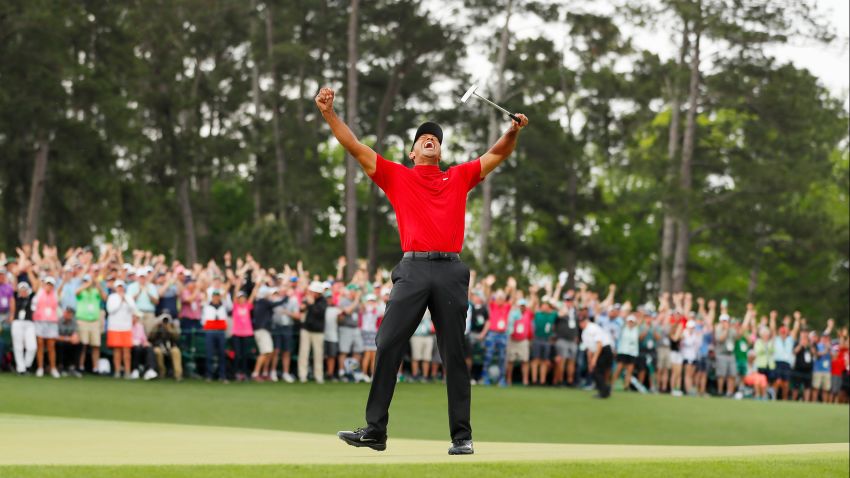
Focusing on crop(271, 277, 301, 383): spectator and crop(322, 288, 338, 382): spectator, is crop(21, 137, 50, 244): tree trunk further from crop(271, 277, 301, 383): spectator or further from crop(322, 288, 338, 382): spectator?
crop(322, 288, 338, 382): spectator

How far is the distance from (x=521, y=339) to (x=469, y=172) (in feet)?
61.8

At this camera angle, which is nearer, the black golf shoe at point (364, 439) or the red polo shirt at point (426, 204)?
the red polo shirt at point (426, 204)

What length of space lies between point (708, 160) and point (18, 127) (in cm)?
2470

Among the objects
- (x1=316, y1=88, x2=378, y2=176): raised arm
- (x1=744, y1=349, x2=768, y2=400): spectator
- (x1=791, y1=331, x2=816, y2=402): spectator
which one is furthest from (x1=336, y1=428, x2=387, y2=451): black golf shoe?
(x1=791, y1=331, x2=816, y2=402): spectator

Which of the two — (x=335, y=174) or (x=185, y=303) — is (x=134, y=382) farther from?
(x=335, y=174)

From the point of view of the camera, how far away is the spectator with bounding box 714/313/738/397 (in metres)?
30.6

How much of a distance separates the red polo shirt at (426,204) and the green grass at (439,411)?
10277mm

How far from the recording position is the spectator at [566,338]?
28.2 meters

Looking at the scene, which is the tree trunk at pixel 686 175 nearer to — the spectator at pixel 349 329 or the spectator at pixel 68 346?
the spectator at pixel 349 329

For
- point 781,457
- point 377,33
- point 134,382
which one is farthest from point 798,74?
point 781,457

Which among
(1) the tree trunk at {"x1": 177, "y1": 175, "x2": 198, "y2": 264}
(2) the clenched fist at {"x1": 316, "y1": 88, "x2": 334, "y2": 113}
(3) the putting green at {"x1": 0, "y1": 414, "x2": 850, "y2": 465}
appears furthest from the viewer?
(1) the tree trunk at {"x1": 177, "y1": 175, "x2": 198, "y2": 264}

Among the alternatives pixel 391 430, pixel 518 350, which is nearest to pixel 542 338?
pixel 518 350

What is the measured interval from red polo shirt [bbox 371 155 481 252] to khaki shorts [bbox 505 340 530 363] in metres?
19.0

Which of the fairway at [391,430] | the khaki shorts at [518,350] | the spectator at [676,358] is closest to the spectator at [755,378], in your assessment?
the spectator at [676,358]
